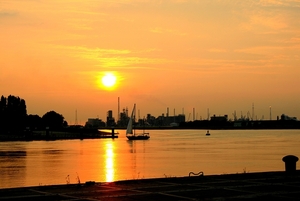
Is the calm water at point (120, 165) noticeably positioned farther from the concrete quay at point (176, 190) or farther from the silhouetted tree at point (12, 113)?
the silhouetted tree at point (12, 113)

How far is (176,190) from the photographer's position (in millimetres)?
17953

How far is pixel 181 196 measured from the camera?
54.5 ft

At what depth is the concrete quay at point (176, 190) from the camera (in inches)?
A: 644

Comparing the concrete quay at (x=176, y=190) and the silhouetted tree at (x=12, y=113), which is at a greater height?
the silhouetted tree at (x=12, y=113)

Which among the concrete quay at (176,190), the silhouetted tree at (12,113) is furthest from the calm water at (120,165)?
the silhouetted tree at (12,113)

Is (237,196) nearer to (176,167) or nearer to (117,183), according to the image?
(117,183)

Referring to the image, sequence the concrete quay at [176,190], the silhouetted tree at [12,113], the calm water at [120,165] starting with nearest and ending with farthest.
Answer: the concrete quay at [176,190], the calm water at [120,165], the silhouetted tree at [12,113]

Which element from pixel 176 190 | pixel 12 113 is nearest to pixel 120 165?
pixel 176 190

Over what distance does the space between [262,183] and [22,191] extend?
8.97m

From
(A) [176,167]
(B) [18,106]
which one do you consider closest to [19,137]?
(B) [18,106]

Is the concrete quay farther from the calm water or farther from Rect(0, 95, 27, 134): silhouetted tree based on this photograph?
Rect(0, 95, 27, 134): silhouetted tree

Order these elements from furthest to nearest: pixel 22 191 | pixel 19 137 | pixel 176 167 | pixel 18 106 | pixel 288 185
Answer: pixel 18 106 → pixel 19 137 → pixel 176 167 → pixel 288 185 → pixel 22 191

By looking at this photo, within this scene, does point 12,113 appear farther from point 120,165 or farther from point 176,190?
point 176,190

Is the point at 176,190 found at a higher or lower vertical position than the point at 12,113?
lower
